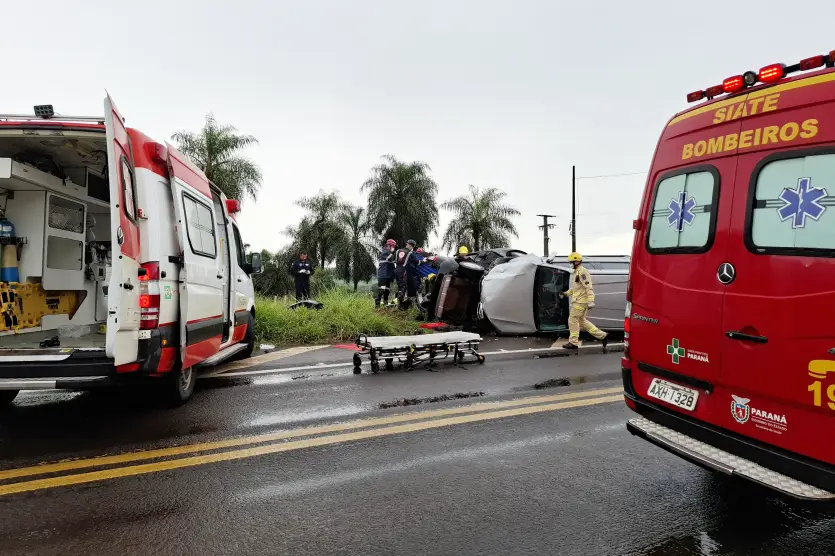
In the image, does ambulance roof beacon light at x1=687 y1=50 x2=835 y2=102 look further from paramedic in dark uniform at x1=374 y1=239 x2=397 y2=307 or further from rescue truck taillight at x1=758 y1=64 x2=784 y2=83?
paramedic in dark uniform at x1=374 y1=239 x2=397 y2=307

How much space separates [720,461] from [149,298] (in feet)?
14.0

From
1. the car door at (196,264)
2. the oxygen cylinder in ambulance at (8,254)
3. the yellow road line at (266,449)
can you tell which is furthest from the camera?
the oxygen cylinder in ambulance at (8,254)

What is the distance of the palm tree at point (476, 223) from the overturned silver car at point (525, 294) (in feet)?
67.2

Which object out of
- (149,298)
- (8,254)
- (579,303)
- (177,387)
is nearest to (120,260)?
(149,298)

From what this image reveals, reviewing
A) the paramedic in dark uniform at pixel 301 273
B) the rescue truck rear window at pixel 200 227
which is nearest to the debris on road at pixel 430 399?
the rescue truck rear window at pixel 200 227

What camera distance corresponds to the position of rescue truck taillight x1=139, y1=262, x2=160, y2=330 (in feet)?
14.4

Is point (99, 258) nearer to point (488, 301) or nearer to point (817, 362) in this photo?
point (488, 301)

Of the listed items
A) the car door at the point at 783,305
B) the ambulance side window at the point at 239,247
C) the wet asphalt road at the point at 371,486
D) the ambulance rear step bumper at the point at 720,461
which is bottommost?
the wet asphalt road at the point at 371,486

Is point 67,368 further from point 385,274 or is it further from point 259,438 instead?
point 385,274

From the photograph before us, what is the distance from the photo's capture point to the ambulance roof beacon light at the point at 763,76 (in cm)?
271

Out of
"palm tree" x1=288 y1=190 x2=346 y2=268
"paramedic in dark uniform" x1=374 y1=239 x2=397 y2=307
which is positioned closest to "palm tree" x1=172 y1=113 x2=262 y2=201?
"palm tree" x1=288 y1=190 x2=346 y2=268

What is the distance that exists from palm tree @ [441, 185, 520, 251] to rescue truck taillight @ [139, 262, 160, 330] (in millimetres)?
28000

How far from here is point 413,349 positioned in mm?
7395

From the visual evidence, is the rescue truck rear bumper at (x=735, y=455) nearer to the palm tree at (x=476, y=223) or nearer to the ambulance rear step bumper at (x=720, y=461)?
the ambulance rear step bumper at (x=720, y=461)
